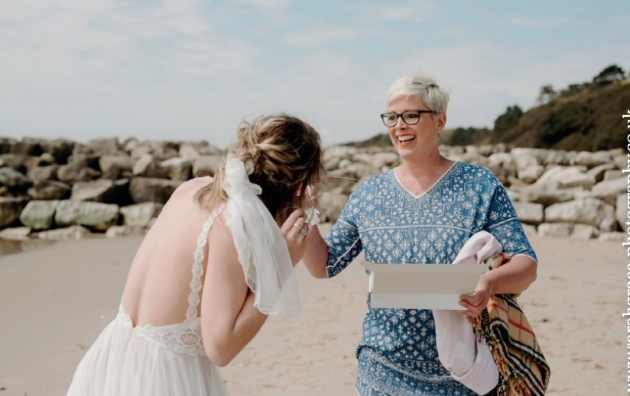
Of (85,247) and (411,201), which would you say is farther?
(85,247)

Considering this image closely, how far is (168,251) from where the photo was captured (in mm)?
2162

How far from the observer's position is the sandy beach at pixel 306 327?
20.4ft

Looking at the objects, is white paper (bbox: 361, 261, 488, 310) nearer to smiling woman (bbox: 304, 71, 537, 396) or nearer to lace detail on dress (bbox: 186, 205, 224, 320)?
smiling woman (bbox: 304, 71, 537, 396)

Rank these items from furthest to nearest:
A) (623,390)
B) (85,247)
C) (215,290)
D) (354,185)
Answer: (354,185), (85,247), (623,390), (215,290)

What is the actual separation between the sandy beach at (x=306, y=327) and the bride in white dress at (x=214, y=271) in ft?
11.8

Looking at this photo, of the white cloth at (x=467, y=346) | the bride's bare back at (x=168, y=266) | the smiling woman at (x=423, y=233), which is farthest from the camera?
the smiling woman at (x=423, y=233)

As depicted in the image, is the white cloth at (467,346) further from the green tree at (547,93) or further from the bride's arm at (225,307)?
the green tree at (547,93)

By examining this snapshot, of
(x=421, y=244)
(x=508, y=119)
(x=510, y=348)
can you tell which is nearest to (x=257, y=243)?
(x=421, y=244)

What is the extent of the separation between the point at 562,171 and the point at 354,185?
593 centimetres

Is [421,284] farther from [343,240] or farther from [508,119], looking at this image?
[508,119]

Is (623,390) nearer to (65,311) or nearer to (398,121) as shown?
(398,121)

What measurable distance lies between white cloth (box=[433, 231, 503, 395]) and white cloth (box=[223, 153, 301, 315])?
77 cm

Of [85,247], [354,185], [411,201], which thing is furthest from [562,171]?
[411,201]

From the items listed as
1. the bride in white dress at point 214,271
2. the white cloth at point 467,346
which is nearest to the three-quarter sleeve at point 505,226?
the white cloth at point 467,346
